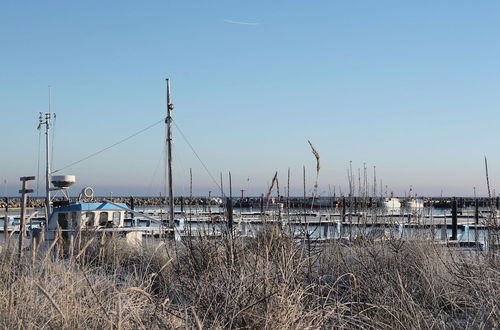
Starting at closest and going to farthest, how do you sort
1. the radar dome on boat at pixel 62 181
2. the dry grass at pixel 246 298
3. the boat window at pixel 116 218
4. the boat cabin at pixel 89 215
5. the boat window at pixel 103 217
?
the dry grass at pixel 246 298, the boat cabin at pixel 89 215, the boat window at pixel 103 217, the boat window at pixel 116 218, the radar dome on boat at pixel 62 181

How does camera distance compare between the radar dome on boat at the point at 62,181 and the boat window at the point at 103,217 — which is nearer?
the boat window at the point at 103,217

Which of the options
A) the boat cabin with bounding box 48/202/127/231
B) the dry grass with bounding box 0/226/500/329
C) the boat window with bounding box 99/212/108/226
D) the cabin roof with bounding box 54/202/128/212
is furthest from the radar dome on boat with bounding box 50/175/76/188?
the dry grass with bounding box 0/226/500/329

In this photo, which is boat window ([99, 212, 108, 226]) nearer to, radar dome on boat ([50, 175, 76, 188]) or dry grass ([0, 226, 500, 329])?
radar dome on boat ([50, 175, 76, 188])

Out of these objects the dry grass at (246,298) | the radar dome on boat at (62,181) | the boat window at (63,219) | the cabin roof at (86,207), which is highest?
the radar dome on boat at (62,181)

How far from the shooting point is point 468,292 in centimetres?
645

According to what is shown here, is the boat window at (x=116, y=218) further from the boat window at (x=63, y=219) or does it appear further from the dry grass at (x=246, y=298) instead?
the dry grass at (x=246, y=298)

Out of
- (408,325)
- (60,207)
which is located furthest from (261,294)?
(60,207)

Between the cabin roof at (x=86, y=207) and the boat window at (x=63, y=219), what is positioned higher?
the cabin roof at (x=86, y=207)

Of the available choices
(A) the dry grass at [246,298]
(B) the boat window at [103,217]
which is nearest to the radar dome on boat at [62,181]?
(B) the boat window at [103,217]

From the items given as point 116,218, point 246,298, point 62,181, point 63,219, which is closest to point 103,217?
point 116,218

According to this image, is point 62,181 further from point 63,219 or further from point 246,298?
point 246,298

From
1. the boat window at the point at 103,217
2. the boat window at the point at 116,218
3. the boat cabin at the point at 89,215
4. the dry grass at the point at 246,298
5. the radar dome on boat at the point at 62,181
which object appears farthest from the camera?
the radar dome on boat at the point at 62,181

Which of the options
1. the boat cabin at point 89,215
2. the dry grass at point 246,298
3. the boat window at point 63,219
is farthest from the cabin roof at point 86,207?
the dry grass at point 246,298

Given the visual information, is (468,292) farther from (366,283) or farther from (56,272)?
(56,272)
